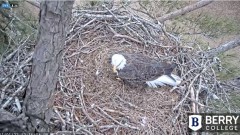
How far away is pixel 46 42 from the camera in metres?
1.59

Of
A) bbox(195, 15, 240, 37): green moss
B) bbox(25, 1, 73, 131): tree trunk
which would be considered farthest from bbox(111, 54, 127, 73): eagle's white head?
bbox(195, 15, 240, 37): green moss

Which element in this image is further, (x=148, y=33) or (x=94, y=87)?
(x=148, y=33)

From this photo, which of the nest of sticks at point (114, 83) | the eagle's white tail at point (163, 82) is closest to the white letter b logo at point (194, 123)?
the nest of sticks at point (114, 83)

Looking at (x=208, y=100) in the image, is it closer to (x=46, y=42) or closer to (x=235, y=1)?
(x=46, y=42)

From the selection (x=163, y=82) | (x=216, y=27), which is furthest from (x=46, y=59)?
(x=216, y=27)

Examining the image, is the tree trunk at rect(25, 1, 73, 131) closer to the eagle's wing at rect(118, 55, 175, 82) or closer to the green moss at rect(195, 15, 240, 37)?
the eagle's wing at rect(118, 55, 175, 82)

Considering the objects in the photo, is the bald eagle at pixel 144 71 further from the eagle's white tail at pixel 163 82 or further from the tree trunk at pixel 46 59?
the tree trunk at pixel 46 59

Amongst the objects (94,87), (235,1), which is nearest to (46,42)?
(94,87)

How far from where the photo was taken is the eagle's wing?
242cm

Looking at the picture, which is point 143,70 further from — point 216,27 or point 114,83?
point 216,27

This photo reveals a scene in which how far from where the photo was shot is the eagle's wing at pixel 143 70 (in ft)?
7.94

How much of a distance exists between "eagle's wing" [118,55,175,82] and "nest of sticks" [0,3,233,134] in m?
0.09

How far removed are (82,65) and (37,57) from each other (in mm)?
875

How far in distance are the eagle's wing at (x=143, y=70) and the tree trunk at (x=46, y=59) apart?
0.73m
